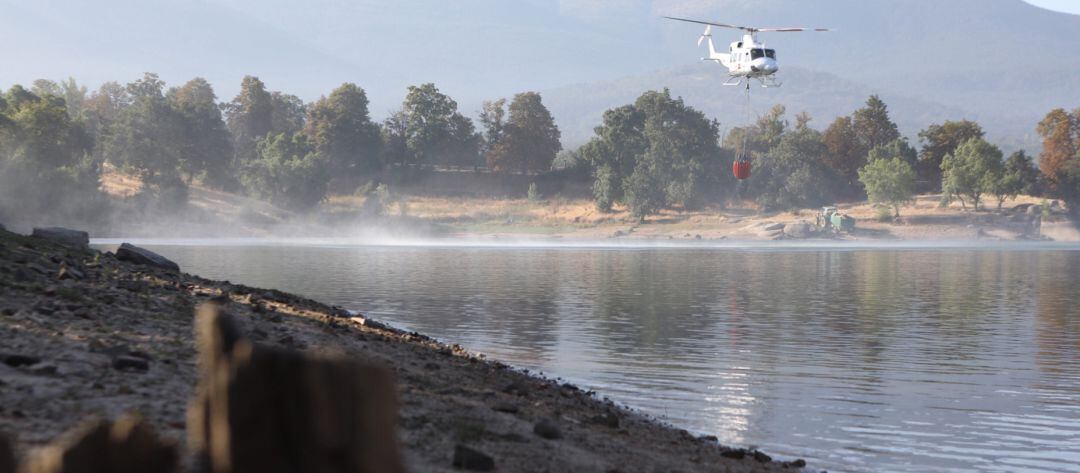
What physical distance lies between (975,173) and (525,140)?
63.4 meters

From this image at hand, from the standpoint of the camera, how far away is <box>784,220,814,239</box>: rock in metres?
128

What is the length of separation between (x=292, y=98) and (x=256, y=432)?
19038cm

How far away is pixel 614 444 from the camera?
12.5 m

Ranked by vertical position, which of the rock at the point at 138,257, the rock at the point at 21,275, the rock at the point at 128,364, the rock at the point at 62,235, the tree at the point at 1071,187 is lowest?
the rock at the point at 128,364

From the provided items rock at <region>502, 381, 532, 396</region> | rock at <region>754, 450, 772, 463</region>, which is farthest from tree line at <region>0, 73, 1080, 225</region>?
rock at <region>754, 450, 772, 463</region>

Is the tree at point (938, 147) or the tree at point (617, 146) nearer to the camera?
the tree at point (617, 146)

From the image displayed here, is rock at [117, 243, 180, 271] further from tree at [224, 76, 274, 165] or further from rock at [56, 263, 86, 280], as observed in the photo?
tree at [224, 76, 274, 165]

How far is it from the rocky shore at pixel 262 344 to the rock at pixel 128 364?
0.02 meters

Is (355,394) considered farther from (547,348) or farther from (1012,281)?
(1012,281)

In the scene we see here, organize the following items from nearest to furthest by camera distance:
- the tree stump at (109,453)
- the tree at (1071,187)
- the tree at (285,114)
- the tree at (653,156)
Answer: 1. the tree stump at (109,453)
2. the tree at (1071,187)
3. the tree at (653,156)
4. the tree at (285,114)

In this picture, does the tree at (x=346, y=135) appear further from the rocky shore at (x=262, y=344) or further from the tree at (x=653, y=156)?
the rocky shore at (x=262, y=344)

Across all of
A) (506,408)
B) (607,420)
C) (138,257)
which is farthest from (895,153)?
(506,408)

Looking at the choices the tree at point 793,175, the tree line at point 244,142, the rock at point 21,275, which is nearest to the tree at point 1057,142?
the tree at point 793,175

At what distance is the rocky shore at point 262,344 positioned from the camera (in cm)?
1009
